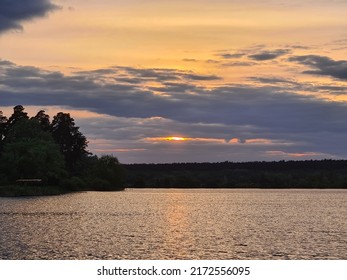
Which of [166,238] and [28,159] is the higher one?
[28,159]

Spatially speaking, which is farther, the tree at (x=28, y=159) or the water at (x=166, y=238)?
the tree at (x=28, y=159)

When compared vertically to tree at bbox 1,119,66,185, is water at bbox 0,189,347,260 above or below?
below

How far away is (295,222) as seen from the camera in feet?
354

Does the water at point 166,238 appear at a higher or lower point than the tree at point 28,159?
lower

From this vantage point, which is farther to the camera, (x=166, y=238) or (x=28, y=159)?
(x=28, y=159)

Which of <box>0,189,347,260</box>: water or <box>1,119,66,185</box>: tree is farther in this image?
<box>1,119,66,185</box>: tree

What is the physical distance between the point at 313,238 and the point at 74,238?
96.8ft

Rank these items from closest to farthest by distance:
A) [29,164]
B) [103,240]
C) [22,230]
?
1. [103,240]
2. [22,230]
3. [29,164]

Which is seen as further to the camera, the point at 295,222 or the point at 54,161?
the point at 54,161
